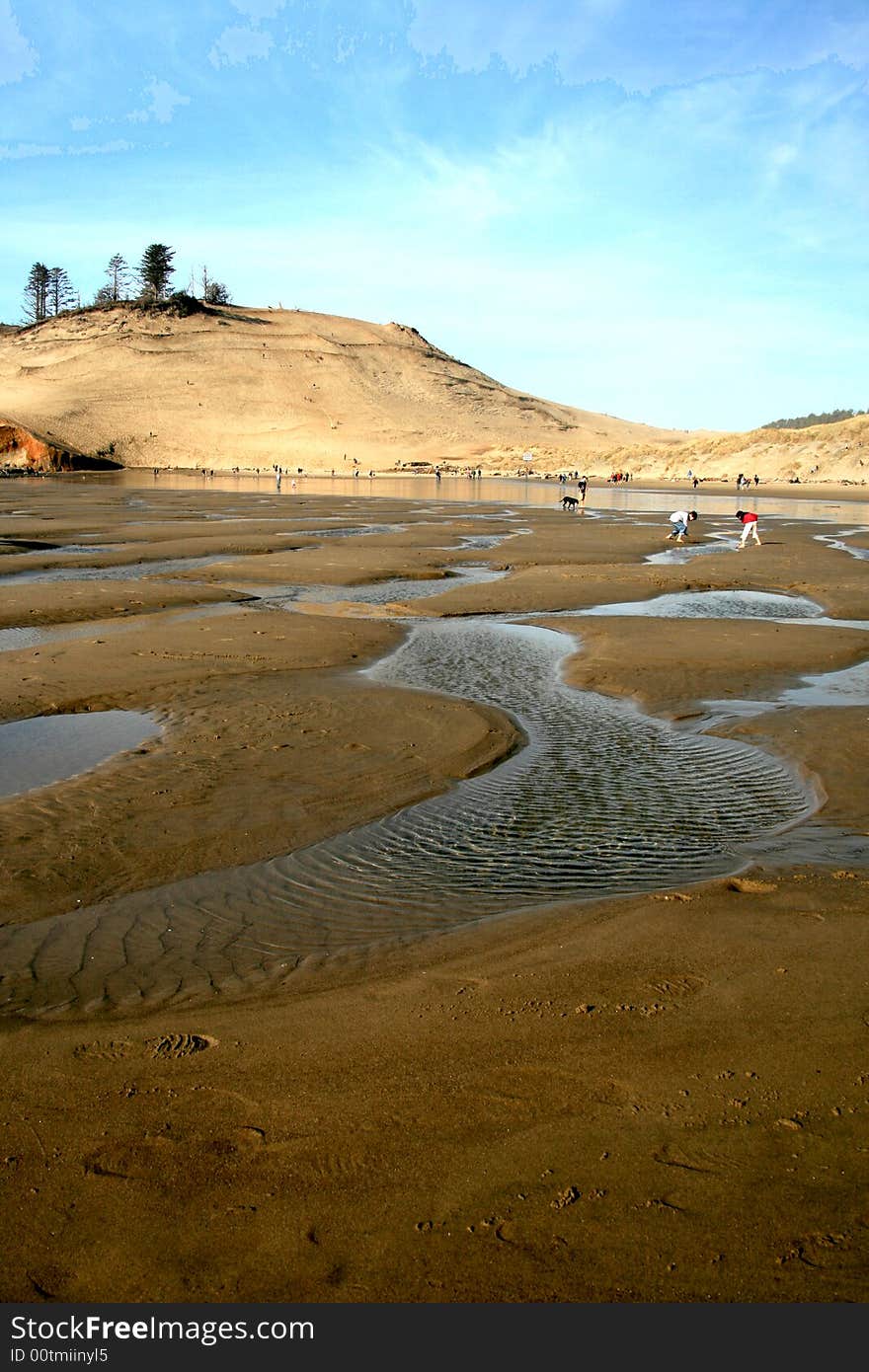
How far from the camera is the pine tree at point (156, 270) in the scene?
12356cm

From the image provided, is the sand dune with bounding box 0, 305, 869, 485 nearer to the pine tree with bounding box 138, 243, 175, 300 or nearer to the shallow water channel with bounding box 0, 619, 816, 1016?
the pine tree with bounding box 138, 243, 175, 300

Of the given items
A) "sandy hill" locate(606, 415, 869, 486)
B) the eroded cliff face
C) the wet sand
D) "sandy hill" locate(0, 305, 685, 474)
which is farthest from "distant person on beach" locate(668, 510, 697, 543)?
the eroded cliff face

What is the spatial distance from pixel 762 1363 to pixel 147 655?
9.31 meters

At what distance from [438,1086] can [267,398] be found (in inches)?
4411

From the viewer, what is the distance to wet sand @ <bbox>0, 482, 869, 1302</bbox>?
102 inches

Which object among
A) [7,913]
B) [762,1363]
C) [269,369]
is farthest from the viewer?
[269,369]

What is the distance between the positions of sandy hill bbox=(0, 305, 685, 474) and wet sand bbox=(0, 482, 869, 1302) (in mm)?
80820

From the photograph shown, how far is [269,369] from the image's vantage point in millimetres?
A: 114812

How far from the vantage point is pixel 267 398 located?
108625 mm

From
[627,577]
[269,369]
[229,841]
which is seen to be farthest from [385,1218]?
[269,369]

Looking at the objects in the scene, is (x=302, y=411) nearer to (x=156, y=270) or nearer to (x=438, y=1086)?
(x=156, y=270)

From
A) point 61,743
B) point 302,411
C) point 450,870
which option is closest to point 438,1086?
point 450,870

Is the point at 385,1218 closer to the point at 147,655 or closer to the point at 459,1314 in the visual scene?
the point at 459,1314

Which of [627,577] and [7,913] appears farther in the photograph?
[627,577]
